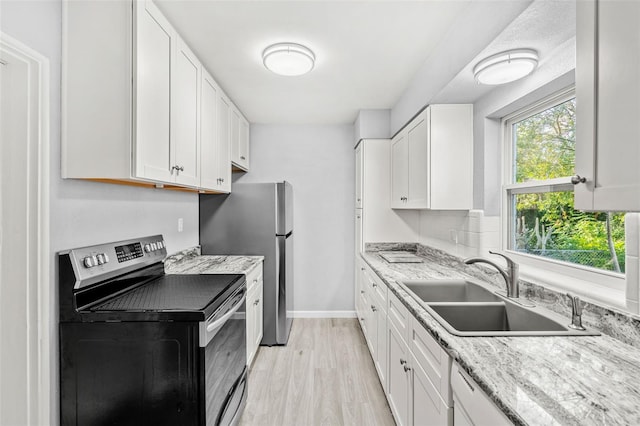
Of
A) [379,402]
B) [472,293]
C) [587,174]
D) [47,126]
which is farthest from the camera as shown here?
[379,402]

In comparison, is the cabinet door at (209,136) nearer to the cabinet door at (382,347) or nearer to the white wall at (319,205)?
the white wall at (319,205)

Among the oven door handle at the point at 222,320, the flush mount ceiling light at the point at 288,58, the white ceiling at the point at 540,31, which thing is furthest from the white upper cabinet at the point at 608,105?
the flush mount ceiling light at the point at 288,58

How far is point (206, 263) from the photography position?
265 centimetres

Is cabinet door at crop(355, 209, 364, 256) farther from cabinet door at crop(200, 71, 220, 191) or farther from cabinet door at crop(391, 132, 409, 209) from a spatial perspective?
cabinet door at crop(200, 71, 220, 191)

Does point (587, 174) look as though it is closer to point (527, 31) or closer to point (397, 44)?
point (527, 31)

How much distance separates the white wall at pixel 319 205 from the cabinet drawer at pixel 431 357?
96.9 inches

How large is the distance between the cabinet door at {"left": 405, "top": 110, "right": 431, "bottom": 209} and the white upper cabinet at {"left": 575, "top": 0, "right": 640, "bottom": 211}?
1535mm

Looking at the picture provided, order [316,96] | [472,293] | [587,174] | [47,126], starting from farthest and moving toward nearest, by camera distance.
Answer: [316,96] < [472,293] < [47,126] < [587,174]

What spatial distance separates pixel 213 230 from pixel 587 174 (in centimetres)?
284

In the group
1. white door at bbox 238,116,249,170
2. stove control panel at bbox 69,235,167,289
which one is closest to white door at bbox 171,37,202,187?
stove control panel at bbox 69,235,167,289

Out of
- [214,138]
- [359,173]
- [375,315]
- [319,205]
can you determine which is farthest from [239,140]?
[375,315]

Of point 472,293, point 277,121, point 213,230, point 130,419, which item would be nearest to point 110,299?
point 130,419

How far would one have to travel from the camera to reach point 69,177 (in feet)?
4.76

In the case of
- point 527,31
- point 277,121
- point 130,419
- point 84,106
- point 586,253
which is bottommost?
point 130,419
